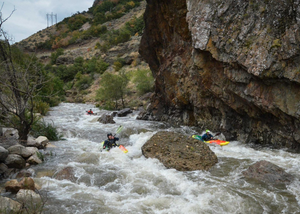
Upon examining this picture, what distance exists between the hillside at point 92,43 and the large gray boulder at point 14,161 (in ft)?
60.6

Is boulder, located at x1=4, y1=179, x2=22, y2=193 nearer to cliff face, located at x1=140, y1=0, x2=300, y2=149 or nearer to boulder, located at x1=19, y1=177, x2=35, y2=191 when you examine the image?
boulder, located at x1=19, y1=177, x2=35, y2=191

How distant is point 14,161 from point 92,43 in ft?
176

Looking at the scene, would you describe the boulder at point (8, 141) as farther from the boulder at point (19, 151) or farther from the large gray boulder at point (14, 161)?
the large gray boulder at point (14, 161)

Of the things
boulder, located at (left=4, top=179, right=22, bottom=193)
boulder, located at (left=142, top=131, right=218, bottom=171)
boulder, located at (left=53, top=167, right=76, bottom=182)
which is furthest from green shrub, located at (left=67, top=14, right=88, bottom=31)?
boulder, located at (left=4, top=179, right=22, bottom=193)

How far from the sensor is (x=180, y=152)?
7.22m

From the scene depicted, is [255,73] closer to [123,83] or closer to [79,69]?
[123,83]

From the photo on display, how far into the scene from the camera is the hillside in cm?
3719

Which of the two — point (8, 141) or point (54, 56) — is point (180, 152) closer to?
point (8, 141)

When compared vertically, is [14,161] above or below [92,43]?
below

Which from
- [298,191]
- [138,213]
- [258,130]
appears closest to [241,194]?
[298,191]

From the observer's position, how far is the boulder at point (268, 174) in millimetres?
5504

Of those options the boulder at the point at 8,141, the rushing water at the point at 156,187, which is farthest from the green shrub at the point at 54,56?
the rushing water at the point at 156,187

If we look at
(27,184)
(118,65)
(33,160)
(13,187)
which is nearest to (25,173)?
(33,160)

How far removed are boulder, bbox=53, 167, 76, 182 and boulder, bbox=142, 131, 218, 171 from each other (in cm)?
255
